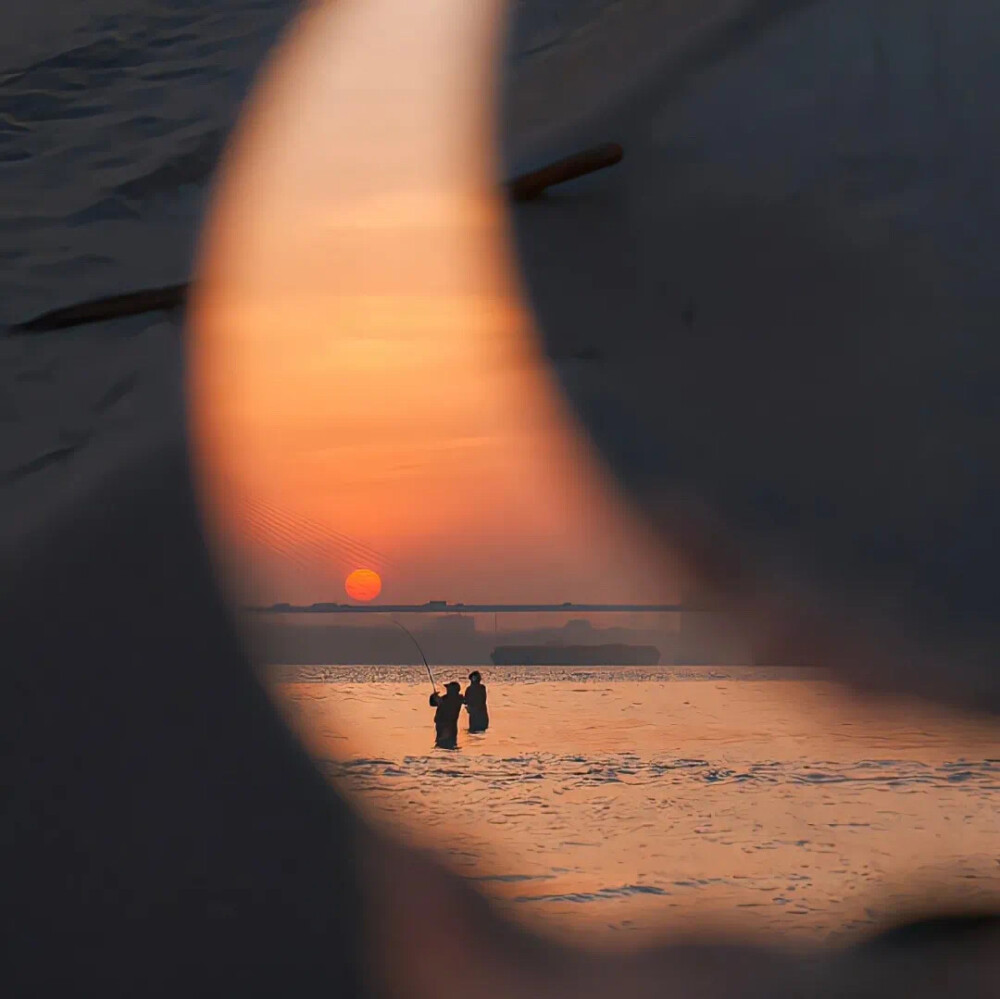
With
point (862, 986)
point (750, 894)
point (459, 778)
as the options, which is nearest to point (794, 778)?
point (459, 778)

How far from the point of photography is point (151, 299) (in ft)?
7.23

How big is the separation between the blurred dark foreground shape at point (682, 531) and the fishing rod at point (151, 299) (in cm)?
4

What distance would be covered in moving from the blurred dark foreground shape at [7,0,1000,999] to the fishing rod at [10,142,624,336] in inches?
1.6

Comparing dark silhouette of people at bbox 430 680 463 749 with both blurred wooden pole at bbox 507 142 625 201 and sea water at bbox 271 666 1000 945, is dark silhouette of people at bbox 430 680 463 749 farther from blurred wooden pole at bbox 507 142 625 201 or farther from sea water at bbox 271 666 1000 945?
blurred wooden pole at bbox 507 142 625 201

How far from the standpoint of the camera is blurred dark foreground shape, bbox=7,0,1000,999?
1.90 m

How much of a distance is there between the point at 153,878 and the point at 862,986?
1142 millimetres

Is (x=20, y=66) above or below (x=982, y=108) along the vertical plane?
above

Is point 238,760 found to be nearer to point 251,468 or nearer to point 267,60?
point 251,468

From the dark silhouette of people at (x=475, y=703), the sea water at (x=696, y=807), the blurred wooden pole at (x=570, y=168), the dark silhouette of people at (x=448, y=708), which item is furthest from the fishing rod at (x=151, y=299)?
the dark silhouette of people at (x=475, y=703)

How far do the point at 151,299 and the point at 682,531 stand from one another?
99 cm

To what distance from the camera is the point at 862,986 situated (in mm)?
2082

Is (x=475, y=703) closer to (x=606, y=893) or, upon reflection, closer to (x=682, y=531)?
(x=606, y=893)

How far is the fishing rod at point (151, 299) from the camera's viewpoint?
2205mm

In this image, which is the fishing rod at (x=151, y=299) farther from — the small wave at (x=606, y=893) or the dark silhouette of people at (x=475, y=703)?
the dark silhouette of people at (x=475, y=703)
